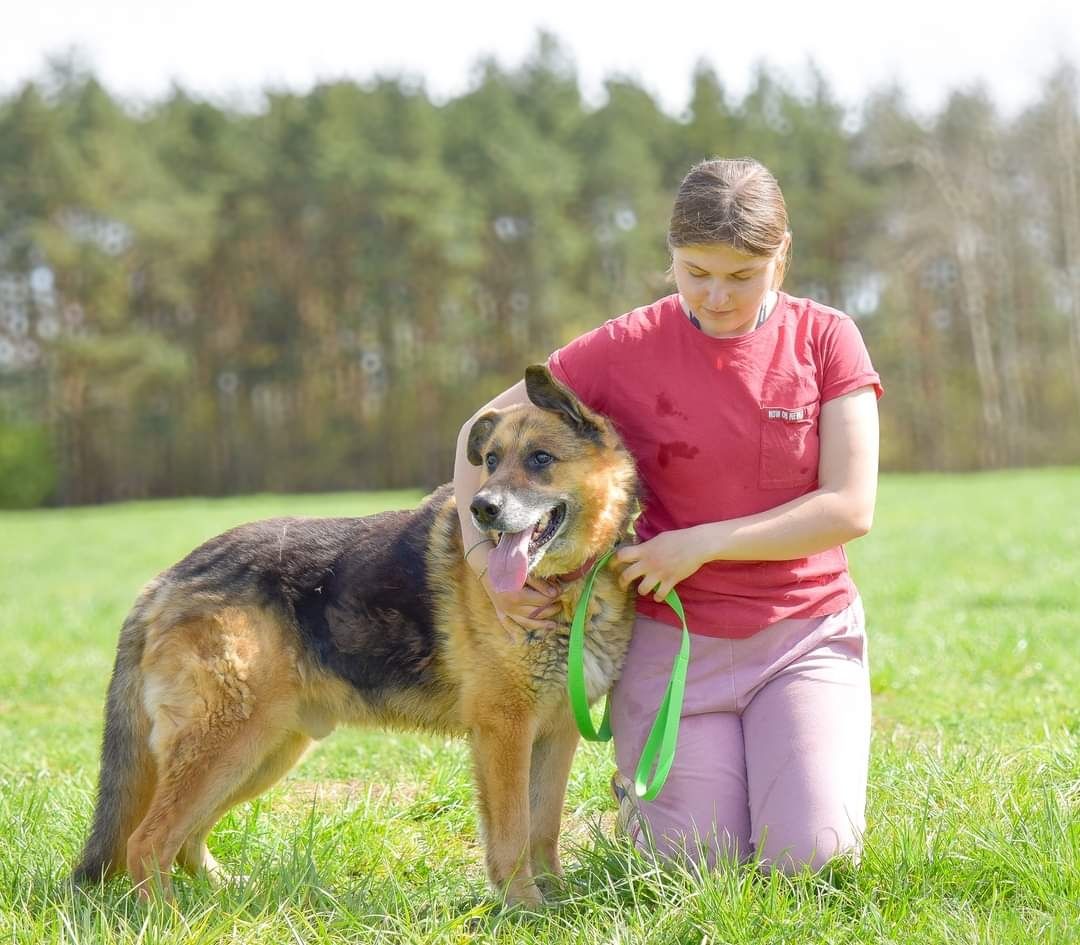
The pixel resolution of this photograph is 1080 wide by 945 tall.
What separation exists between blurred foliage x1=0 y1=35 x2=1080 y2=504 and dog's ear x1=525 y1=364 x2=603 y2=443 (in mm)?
28892

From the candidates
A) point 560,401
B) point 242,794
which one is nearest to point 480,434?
point 560,401

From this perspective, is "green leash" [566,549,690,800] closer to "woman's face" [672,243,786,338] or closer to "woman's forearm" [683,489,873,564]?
"woman's forearm" [683,489,873,564]

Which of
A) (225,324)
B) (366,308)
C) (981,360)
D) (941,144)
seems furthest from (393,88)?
(981,360)

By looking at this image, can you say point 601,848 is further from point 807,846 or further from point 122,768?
point 122,768

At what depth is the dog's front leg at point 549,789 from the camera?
361cm

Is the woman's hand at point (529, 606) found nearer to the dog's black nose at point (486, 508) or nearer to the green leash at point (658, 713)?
the green leash at point (658, 713)

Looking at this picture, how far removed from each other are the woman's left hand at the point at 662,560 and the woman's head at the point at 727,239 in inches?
27.9

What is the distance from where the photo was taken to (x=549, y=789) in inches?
145

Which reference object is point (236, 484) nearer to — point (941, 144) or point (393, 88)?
point (393, 88)

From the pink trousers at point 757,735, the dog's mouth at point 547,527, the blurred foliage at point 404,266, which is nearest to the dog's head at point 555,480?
the dog's mouth at point 547,527

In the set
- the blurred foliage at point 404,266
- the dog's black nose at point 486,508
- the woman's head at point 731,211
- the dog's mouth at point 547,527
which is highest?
the blurred foliage at point 404,266

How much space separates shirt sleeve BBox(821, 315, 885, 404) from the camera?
3576 mm

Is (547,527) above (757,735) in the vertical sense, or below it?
above

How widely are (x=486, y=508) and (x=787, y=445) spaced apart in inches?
39.3
